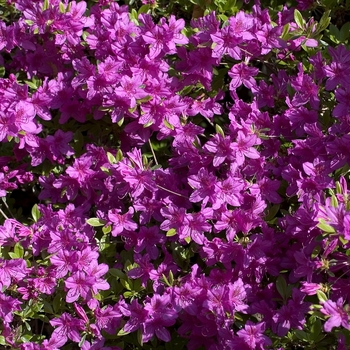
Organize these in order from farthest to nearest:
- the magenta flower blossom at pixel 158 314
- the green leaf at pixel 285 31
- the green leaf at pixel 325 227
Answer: the green leaf at pixel 285 31 < the magenta flower blossom at pixel 158 314 < the green leaf at pixel 325 227

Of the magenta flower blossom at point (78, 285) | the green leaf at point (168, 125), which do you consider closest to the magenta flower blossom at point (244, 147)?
the green leaf at point (168, 125)

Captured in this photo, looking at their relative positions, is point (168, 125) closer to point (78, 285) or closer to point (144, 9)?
point (144, 9)

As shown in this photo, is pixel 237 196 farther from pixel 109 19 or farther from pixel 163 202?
pixel 109 19

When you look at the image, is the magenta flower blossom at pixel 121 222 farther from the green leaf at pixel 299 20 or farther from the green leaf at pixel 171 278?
the green leaf at pixel 299 20

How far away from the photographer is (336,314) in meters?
2.11

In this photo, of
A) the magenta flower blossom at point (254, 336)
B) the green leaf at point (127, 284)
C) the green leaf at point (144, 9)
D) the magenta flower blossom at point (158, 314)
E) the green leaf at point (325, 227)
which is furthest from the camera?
the green leaf at point (144, 9)

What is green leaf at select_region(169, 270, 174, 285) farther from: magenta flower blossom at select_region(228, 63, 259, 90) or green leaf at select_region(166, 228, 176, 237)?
magenta flower blossom at select_region(228, 63, 259, 90)

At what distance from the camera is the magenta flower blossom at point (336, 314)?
209cm

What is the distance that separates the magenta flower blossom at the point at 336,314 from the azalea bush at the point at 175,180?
0.20 ft

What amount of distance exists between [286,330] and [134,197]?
2.37ft

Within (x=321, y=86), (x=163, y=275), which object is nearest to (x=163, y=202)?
(x=163, y=275)

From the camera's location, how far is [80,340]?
2.45 m

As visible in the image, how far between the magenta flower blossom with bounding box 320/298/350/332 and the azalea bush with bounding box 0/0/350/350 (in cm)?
6

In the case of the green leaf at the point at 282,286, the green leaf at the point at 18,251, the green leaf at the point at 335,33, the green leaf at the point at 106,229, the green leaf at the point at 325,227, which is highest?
the green leaf at the point at 335,33
